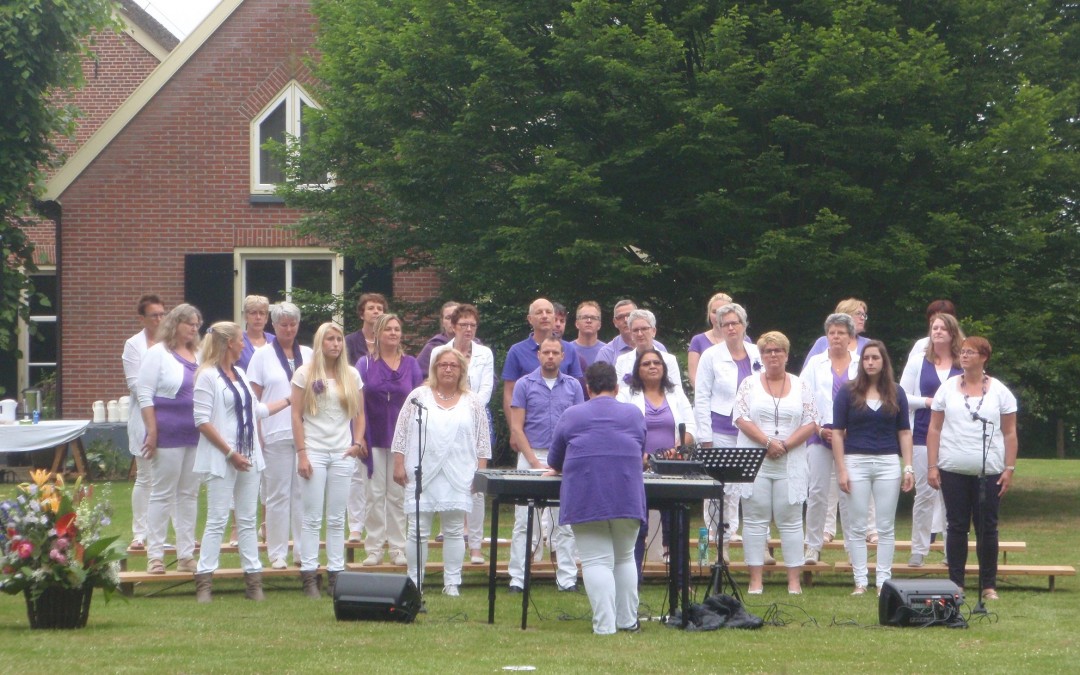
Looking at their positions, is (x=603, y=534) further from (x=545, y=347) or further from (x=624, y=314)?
(x=624, y=314)

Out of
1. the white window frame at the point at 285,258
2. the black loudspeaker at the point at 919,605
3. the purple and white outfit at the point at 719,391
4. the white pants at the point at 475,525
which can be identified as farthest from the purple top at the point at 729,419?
the white window frame at the point at 285,258

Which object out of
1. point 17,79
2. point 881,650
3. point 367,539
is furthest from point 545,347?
point 17,79

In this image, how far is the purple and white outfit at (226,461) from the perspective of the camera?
10.7 metres

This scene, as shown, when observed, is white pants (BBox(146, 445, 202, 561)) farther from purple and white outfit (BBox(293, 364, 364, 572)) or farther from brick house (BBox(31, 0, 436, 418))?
brick house (BBox(31, 0, 436, 418))

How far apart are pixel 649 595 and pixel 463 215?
33.6 feet

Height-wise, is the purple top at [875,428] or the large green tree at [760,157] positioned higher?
the large green tree at [760,157]

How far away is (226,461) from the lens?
35.3 ft

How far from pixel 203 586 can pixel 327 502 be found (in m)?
1.07

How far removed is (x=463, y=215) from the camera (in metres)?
21.0

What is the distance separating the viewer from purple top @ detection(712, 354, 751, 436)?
1212 cm

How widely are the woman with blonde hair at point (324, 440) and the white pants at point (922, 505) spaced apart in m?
4.56

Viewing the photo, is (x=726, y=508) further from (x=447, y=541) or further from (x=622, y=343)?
(x=447, y=541)

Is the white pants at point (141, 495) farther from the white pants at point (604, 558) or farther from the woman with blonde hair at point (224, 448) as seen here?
the white pants at point (604, 558)

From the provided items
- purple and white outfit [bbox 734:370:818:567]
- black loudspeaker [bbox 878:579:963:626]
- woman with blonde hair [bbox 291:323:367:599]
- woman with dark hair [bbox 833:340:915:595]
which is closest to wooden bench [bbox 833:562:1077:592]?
woman with dark hair [bbox 833:340:915:595]
